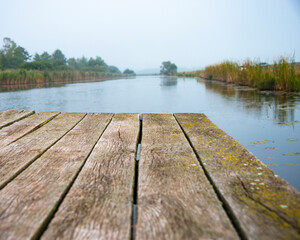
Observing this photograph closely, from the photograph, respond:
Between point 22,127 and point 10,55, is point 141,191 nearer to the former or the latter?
point 22,127

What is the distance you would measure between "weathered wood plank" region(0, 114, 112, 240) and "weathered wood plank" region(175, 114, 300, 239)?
48cm

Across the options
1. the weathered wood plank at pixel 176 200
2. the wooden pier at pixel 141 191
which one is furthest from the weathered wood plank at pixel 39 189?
the weathered wood plank at pixel 176 200

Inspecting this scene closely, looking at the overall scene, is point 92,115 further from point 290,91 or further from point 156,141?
point 290,91

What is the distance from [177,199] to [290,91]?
4610mm

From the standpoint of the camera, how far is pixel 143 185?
72cm

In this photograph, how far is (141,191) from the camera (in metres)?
0.68

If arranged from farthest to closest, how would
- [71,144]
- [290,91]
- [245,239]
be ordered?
[290,91], [71,144], [245,239]

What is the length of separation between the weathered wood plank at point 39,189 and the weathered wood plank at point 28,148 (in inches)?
1.4

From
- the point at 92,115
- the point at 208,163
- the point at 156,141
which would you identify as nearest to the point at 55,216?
the point at 208,163

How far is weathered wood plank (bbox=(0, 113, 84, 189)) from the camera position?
855 mm

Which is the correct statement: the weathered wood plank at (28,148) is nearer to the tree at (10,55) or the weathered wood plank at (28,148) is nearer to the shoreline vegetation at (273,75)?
the shoreline vegetation at (273,75)

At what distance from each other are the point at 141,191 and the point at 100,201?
0.40ft

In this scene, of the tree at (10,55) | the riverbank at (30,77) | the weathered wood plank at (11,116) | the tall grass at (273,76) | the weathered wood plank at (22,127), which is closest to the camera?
the weathered wood plank at (22,127)

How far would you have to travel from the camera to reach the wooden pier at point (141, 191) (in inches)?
20.7
